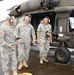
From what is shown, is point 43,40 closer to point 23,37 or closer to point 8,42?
point 23,37

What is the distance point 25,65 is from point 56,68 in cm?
103

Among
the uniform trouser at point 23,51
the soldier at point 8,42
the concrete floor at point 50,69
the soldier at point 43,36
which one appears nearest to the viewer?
the soldier at point 8,42

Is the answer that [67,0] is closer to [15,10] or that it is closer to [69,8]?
[69,8]

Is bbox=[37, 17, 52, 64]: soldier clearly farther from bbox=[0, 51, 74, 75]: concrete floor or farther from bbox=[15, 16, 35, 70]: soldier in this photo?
bbox=[15, 16, 35, 70]: soldier

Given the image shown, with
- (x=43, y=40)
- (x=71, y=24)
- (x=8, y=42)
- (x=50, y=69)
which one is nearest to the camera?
(x=8, y=42)

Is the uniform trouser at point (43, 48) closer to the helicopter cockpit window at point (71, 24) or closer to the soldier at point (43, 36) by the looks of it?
the soldier at point (43, 36)

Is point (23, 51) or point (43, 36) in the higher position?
point (43, 36)

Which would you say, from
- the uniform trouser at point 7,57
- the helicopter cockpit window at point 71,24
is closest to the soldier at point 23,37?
the uniform trouser at point 7,57

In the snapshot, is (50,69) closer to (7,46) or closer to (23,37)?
(23,37)

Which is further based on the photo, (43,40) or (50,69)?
(43,40)

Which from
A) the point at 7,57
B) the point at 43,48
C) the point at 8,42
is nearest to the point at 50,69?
the point at 43,48

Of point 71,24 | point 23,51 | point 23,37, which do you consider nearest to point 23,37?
point 23,37

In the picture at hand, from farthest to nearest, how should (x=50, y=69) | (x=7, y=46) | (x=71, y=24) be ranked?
(x=71, y=24), (x=50, y=69), (x=7, y=46)

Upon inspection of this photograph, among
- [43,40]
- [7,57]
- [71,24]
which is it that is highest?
[71,24]
